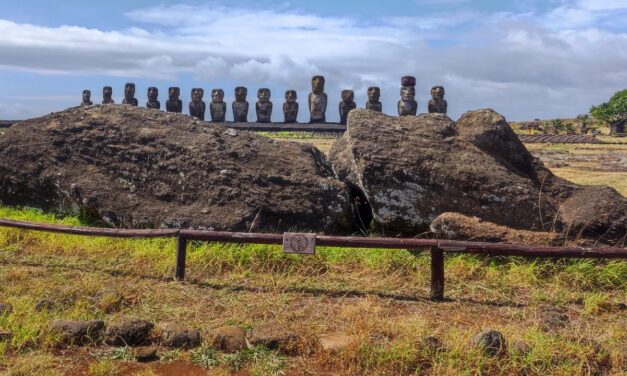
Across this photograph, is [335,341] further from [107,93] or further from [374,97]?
[107,93]

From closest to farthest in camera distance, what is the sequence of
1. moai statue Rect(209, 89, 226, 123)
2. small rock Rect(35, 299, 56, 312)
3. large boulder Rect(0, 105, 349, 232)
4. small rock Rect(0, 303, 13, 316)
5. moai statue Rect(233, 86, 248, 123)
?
small rock Rect(0, 303, 13, 316), small rock Rect(35, 299, 56, 312), large boulder Rect(0, 105, 349, 232), moai statue Rect(233, 86, 248, 123), moai statue Rect(209, 89, 226, 123)

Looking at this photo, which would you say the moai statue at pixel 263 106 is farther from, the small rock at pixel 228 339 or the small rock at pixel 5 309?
the small rock at pixel 228 339

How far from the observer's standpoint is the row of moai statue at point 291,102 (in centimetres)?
3666

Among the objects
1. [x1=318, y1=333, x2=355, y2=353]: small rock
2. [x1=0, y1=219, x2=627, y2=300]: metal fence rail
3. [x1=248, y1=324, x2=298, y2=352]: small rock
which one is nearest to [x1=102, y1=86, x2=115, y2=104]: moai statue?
[x1=0, y1=219, x2=627, y2=300]: metal fence rail

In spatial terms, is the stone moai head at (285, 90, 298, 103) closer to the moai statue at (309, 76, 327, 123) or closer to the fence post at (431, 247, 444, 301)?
the moai statue at (309, 76, 327, 123)

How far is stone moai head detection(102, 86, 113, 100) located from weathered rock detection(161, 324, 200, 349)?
4613cm

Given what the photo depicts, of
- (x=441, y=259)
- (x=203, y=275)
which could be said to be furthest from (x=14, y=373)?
(x=441, y=259)

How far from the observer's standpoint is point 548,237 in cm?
719

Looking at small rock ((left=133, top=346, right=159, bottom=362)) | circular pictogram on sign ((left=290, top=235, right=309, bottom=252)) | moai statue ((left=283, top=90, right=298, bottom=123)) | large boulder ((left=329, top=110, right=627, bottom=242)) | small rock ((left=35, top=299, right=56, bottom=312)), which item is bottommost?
small rock ((left=133, top=346, right=159, bottom=362))

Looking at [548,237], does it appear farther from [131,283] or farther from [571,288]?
[131,283]

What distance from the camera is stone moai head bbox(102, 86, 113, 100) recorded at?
48562mm

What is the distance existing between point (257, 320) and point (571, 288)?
10.6 ft

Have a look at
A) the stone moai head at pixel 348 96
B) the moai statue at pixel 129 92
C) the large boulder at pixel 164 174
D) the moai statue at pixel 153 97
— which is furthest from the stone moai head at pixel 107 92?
the large boulder at pixel 164 174

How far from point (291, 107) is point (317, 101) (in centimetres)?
222
